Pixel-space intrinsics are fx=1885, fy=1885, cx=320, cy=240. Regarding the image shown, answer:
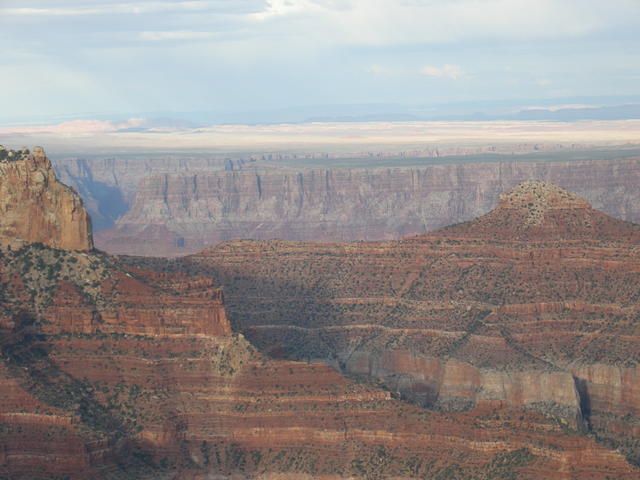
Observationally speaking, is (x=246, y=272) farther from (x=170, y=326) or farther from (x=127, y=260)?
(x=170, y=326)

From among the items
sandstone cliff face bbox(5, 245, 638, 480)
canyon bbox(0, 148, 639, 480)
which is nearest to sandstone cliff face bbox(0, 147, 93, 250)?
canyon bbox(0, 148, 639, 480)

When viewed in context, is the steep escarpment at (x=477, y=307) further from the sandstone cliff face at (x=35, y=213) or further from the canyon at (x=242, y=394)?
the sandstone cliff face at (x=35, y=213)

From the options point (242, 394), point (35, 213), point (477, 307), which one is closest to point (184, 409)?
point (242, 394)

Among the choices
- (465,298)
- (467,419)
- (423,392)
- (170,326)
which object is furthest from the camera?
(465,298)

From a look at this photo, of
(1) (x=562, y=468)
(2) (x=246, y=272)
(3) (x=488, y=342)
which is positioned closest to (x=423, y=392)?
(3) (x=488, y=342)

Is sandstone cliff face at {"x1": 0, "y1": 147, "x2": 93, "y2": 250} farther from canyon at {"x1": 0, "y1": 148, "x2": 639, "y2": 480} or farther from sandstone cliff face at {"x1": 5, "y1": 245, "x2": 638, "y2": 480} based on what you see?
sandstone cliff face at {"x1": 5, "y1": 245, "x2": 638, "y2": 480}
